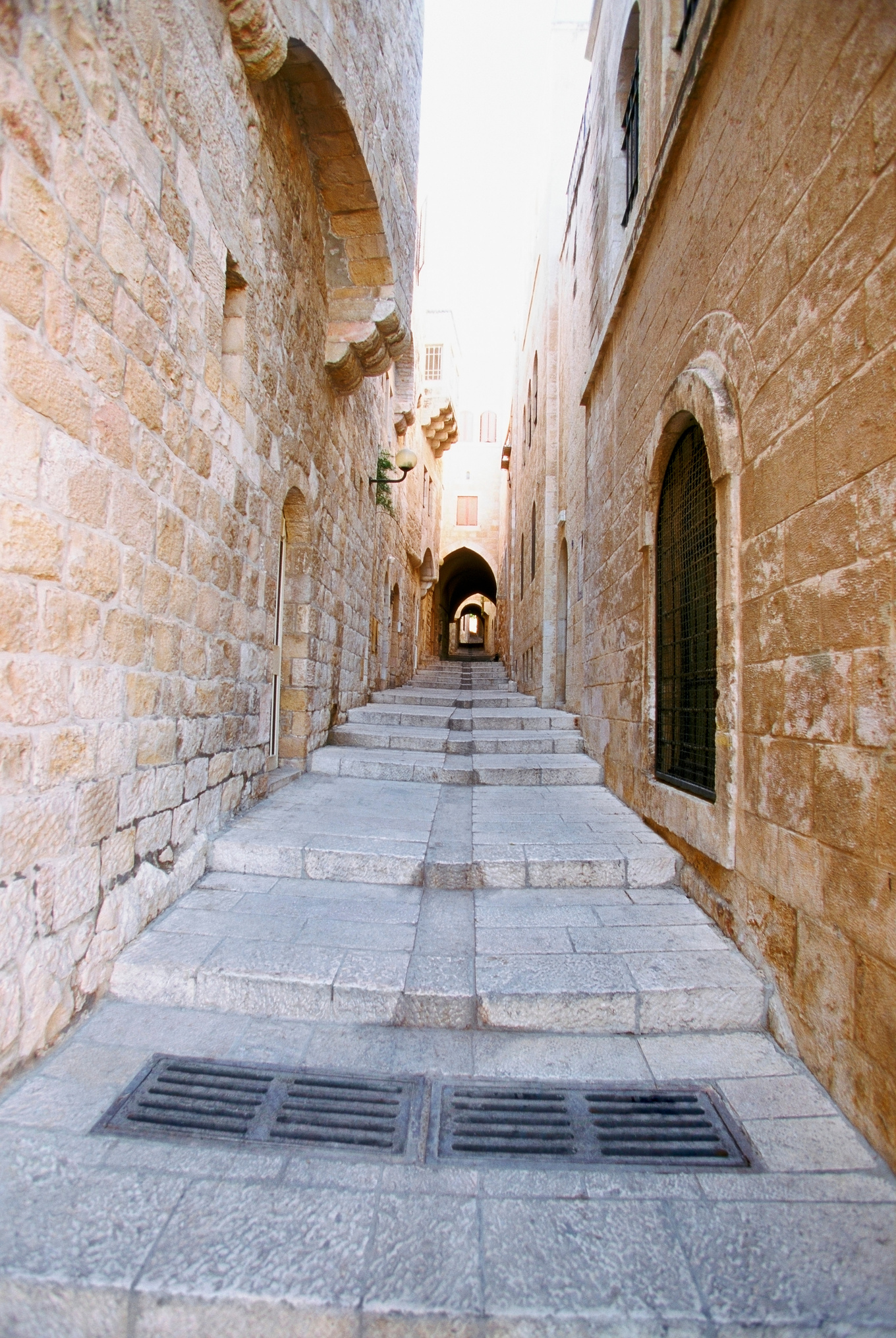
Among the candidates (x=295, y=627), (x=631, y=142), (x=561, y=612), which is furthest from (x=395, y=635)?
(x=631, y=142)

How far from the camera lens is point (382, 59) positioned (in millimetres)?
5898

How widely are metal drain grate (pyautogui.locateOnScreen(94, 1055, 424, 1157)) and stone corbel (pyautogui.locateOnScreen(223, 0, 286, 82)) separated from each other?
5.08m

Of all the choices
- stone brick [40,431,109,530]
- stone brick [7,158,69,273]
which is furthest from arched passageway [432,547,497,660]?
stone brick [7,158,69,273]

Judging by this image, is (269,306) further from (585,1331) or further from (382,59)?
(585,1331)

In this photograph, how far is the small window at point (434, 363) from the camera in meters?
24.0

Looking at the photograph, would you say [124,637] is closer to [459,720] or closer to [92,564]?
[92,564]

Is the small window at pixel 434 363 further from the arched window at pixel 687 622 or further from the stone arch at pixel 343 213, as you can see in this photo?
the arched window at pixel 687 622

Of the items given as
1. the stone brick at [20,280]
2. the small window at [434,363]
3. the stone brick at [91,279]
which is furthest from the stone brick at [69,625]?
the small window at [434,363]

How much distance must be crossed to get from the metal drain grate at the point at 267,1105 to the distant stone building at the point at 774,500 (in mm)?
1453

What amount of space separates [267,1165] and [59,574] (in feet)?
6.59

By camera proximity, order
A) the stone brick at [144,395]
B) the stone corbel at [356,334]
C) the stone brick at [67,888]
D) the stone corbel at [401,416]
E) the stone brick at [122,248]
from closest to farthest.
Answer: the stone brick at [67,888] < the stone brick at [122,248] < the stone brick at [144,395] < the stone corbel at [356,334] < the stone corbel at [401,416]

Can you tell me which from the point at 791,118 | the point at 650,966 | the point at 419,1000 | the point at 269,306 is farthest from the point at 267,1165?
the point at 269,306

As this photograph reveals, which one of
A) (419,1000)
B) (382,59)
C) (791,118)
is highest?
(382,59)

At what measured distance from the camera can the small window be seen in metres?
24.0
